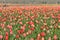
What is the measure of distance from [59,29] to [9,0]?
3006 cm

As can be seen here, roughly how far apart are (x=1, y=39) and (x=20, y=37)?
1.25ft

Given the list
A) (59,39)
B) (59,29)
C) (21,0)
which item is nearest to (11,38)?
(59,39)

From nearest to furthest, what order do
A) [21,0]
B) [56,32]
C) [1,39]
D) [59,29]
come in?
[1,39]
[56,32]
[59,29]
[21,0]

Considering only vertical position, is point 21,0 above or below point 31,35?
below

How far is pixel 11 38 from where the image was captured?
153 inches

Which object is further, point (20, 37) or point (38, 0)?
point (38, 0)

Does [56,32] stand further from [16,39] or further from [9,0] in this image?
[9,0]

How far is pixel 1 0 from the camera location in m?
33.2

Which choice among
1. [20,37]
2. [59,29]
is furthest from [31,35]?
[59,29]

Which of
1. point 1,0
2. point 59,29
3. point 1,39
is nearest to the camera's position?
point 1,39

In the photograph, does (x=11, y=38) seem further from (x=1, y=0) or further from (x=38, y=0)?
(x=38, y=0)

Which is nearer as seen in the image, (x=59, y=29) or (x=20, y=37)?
(x=20, y=37)

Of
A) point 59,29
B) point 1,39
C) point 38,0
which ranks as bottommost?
point 38,0

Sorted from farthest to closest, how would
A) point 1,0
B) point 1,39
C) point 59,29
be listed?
1. point 1,0
2. point 59,29
3. point 1,39
